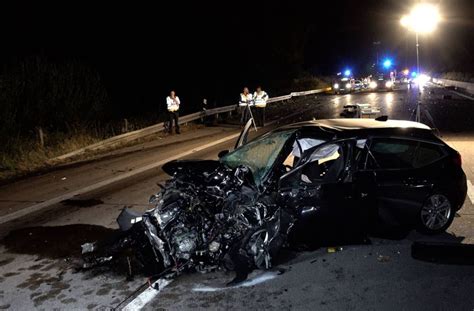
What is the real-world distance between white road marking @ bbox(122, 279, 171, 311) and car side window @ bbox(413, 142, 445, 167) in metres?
3.52

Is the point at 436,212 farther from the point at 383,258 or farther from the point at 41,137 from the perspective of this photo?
the point at 41,137

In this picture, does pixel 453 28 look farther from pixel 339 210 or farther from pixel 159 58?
pixel 339 210

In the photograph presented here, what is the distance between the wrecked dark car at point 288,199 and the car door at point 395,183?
0.5 inches

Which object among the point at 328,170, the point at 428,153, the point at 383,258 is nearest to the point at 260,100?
the point at 428,153

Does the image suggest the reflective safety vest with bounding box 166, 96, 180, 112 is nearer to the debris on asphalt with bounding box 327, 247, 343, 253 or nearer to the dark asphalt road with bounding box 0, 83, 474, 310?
the dark asphalt road with bounding box 0, 83, 474, 310

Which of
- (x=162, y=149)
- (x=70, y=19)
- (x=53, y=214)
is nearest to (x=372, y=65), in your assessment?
(x=70, y=19)

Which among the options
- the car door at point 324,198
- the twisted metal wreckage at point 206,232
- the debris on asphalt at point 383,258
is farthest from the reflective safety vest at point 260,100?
the debris on asphalt at point 383,258

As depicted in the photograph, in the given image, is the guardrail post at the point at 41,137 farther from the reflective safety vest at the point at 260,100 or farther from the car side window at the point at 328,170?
the car side window at the point at 328,170

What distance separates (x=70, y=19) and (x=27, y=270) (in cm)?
3142

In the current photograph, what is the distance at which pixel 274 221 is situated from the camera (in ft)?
17.5

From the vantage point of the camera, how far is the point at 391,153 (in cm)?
610

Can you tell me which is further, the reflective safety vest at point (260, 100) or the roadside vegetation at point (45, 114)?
the reflective safety vest at point (260, 100)

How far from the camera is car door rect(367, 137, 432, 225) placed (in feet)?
18.9

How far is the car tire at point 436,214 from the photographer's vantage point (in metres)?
6.02
